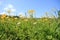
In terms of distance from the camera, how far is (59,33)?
4.21 metres

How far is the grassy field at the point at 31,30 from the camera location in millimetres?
4324

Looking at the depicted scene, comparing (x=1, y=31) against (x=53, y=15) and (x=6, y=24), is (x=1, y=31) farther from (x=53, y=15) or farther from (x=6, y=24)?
(x=53, y=15)

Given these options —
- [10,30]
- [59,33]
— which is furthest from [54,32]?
[10,30]

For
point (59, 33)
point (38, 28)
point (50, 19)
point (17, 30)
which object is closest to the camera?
point (59, 33)

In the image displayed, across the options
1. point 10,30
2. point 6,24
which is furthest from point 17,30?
point 6,24

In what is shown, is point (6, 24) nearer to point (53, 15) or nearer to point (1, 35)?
point (1, 35)

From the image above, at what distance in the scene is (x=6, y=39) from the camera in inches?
199

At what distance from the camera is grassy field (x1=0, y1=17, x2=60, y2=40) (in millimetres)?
4324

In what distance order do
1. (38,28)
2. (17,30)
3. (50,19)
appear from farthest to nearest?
(50,19), (17,30), (38,28)

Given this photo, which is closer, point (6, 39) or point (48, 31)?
point (48, 31)

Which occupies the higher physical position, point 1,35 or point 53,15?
point 53,15

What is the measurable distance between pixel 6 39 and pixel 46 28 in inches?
44.4

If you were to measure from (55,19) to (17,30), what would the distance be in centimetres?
92

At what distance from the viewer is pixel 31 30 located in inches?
185
